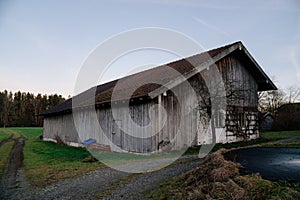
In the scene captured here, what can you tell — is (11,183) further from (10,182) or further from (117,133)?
(117,133)

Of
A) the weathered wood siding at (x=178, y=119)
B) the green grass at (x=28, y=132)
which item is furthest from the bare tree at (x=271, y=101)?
the green grass at (x=28, y=132)

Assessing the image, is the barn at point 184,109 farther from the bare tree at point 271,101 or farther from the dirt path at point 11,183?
the bare tree at point 271,101

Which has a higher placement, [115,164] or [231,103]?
[231,103]

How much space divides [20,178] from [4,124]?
5934cm

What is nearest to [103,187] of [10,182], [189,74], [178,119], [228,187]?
[10,182]

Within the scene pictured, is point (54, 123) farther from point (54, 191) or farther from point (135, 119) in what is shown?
point (54, 191)

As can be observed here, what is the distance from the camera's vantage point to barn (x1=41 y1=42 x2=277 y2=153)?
1198 cm

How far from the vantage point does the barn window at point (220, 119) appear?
14.6 meters

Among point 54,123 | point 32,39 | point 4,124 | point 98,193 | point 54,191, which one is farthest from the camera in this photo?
point 4,124

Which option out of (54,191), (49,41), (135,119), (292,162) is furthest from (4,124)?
(292,162)

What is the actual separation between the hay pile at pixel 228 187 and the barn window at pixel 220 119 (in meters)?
9.41

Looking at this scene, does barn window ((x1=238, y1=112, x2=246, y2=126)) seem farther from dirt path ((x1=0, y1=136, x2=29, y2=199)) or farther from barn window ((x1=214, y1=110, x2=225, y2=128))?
dirt path ((x1=0, y1=136, x2=29, y2=199))

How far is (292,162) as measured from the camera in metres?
6.05

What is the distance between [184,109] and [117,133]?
4.22 meters
